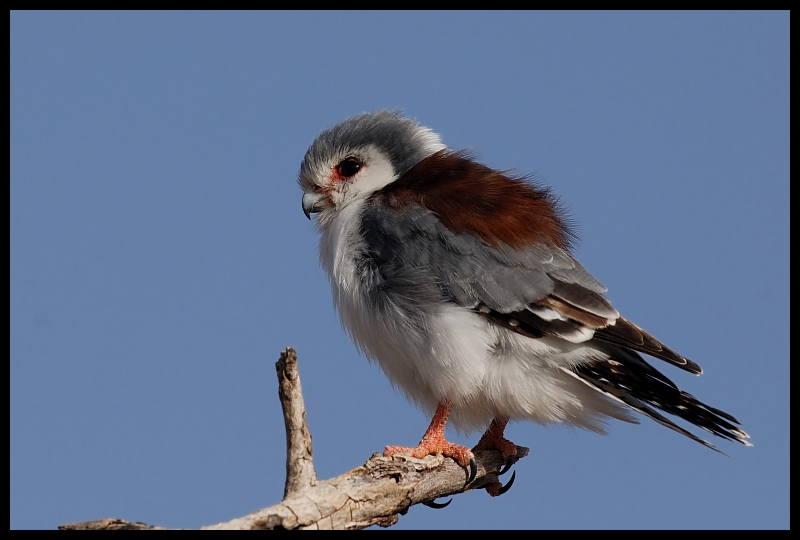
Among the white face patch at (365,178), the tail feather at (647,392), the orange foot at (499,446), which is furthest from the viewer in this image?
A: the white face patch at (365,178)

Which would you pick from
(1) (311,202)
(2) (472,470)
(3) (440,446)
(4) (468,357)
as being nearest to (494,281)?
(4) (468,357)

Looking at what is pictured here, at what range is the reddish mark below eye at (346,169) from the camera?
6164mm

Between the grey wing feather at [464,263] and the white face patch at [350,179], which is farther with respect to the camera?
the white face patch at [350,179]

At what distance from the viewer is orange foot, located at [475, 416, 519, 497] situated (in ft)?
18.5

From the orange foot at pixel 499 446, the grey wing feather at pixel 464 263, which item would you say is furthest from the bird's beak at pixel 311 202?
the orange foot at pixel 499 446

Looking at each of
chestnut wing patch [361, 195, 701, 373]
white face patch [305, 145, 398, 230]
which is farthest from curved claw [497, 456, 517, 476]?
white face patch [305, 145, 398, 230]

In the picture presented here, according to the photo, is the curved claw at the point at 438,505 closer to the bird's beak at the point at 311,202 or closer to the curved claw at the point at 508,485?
the curved claw at the point at 508,485

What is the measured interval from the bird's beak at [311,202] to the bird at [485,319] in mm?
468

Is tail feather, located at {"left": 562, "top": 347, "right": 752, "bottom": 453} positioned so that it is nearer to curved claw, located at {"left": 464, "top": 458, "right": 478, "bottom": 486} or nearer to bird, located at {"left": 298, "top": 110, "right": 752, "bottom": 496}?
bird, located at {"left": 298, "top": 110, "right": 752, "bottom": 496}

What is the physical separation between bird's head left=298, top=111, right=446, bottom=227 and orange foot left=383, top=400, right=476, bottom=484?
66.3 inches

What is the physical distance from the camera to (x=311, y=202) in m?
6.18

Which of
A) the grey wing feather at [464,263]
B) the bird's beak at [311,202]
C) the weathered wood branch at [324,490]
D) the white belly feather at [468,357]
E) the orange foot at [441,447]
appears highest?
the bird's beak at [311,202]

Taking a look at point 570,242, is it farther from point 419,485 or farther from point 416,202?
point 419,485

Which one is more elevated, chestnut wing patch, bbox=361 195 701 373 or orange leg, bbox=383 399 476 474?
chestnut wing patch, bbox=361 195 701 373
